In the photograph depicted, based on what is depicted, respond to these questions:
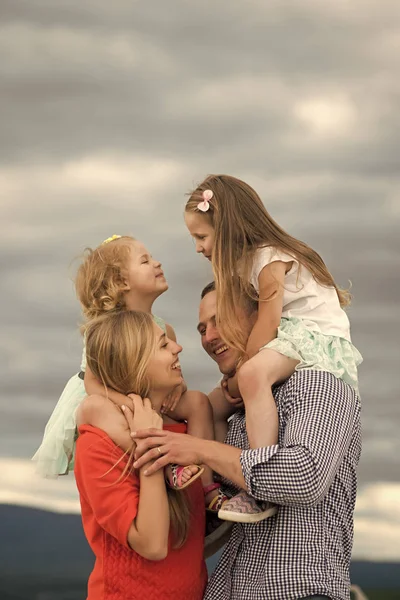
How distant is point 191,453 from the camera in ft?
13.9

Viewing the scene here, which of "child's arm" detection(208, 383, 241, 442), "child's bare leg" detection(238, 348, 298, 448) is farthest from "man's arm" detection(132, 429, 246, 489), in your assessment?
"child's arm" detection(208, 383, 241, 442)

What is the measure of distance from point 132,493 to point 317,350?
4.20 feet

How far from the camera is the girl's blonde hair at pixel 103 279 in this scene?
535 cm

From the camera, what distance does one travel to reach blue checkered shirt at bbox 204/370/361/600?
414 centimetres

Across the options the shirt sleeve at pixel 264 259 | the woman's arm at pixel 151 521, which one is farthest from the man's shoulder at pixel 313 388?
the woman's arm at pixel 151 521

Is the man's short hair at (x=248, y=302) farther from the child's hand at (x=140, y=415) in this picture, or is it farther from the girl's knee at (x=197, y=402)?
the child's hand at (x=140, y=415)

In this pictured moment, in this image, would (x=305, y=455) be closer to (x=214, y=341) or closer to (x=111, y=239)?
(x=214, y=341)

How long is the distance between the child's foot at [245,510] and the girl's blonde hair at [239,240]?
0.92 metres

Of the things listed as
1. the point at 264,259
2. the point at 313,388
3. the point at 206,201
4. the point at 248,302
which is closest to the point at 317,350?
the point at 313,388

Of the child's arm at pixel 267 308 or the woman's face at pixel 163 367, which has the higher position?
the child's arm at pixel 267 308

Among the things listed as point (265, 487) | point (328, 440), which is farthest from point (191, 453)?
point (328, 440)

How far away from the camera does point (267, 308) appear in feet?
16.1

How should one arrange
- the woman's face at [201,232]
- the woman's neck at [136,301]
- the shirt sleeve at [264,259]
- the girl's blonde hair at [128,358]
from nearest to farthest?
the girl's blonde hair at [128,358] → the shirt sleeve at [264,259] → the woman's face at [201,232] → the woman's neck at [136,301]

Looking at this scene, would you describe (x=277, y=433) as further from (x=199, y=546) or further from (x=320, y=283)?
(x=320, y=283)
